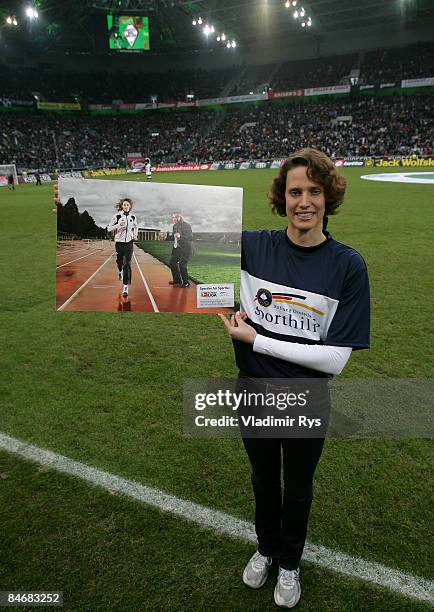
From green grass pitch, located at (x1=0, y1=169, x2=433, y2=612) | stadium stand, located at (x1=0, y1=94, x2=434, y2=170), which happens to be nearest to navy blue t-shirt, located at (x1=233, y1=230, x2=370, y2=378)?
green grass pitch, located at (x1=0, y1=169, x2=433, y2=612)

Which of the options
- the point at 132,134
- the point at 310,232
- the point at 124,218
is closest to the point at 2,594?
the point at 124,218

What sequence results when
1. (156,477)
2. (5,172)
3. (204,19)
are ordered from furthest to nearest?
1. (204,19)
2. (5,172)
3. (156,477)

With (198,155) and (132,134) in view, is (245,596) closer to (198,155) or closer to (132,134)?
(198,155)

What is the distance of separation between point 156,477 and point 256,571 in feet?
3.52

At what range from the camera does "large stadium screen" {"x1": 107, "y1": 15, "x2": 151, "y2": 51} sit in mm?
48281

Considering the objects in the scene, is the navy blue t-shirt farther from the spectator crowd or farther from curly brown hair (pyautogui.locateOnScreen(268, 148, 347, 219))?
the spectator crowd

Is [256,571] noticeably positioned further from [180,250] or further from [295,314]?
[180,250]

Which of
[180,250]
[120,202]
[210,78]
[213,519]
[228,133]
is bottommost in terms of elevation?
[213,519]

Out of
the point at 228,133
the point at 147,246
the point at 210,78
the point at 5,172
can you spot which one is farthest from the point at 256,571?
the point at 210,78

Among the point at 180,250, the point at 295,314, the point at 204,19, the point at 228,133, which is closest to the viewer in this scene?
the point at 295,314

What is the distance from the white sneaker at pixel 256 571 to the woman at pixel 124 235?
5.67ft

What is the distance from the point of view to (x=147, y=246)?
8.11 ft

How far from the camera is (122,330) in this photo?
6168 mm

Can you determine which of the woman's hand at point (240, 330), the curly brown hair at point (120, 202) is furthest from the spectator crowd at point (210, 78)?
the woman's hand at point (240, 330)
